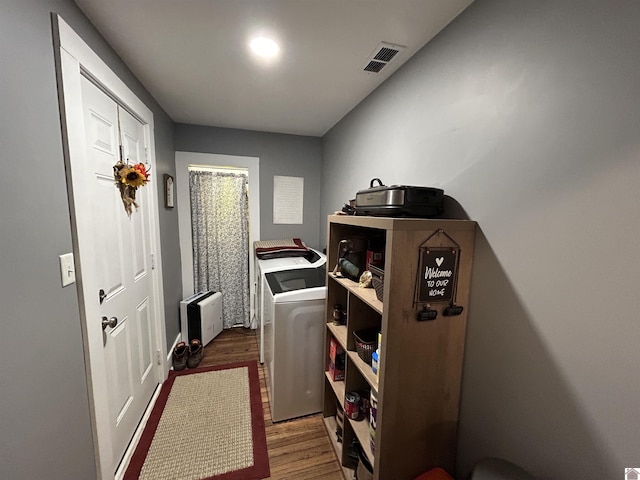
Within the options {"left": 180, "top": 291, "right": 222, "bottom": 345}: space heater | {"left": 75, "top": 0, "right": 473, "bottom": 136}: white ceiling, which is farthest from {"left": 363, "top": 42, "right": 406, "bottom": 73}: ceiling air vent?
{"left": 180, "top": 291, "right": 222, "bottom": 345}: space heater

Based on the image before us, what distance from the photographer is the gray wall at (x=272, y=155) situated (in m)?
2.68

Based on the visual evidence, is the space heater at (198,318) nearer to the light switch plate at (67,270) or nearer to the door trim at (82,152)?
the door trim at (82,152)

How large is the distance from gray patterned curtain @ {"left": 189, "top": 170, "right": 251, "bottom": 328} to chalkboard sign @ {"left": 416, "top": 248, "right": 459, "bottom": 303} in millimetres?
2412

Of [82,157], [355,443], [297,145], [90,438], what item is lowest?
[355,443]

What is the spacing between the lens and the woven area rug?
1.43 meters

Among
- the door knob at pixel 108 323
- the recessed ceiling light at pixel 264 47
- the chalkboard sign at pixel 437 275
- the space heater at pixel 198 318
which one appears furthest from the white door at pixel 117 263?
the chalkboard sign at pixel 437 275

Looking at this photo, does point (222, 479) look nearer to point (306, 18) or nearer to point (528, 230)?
point (528, 230)

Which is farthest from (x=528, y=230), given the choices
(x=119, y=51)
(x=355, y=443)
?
(x=119, y=51)

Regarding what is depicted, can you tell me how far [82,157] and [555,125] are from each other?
1.70 meters

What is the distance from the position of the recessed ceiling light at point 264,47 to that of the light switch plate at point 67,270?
49.6 inches

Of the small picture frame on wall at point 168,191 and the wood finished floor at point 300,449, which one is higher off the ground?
the small picture frame on wall at point 168,191

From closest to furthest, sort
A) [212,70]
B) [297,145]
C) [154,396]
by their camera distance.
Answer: [212,70]
[154,396]
[297,145]

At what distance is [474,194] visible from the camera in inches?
40.5

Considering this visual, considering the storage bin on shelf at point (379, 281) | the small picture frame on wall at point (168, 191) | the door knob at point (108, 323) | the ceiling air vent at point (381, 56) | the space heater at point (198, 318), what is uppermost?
the ceiling air vent at point (381, 56)
